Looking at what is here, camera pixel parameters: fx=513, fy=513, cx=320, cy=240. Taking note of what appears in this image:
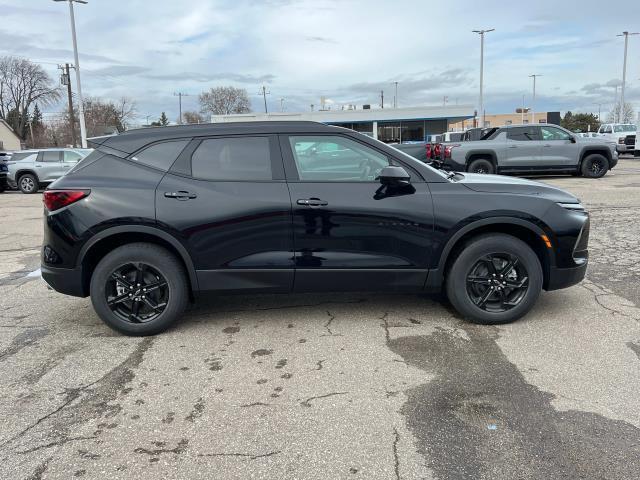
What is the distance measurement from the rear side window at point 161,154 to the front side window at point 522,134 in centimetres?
1393

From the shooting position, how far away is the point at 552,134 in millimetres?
16016

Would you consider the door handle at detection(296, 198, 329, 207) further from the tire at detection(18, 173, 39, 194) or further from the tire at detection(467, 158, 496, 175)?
the tire at detection(18, 173, 39, 194)

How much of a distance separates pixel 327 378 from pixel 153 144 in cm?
242

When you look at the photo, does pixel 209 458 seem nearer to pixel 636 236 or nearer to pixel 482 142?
pixel 636 236

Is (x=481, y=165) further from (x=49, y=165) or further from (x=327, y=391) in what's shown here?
(x=49, y=165)

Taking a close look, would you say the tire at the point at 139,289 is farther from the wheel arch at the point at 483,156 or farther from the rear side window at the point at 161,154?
the wheel arch at the point at 483,156

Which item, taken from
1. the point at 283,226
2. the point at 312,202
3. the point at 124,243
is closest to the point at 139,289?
the point at 124,243

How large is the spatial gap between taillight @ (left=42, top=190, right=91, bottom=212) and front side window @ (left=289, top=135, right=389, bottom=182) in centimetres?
175

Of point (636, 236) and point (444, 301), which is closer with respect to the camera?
point (444, 301)

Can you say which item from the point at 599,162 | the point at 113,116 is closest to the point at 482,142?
the point at 599,162

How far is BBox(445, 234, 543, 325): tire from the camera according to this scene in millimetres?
4281

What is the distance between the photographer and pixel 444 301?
510 cm

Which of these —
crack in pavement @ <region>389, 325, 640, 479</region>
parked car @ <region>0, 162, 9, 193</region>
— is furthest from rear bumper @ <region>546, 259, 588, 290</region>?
parked car @ <region>0, 162, 9, 193</region>

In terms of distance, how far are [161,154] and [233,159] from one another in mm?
602
